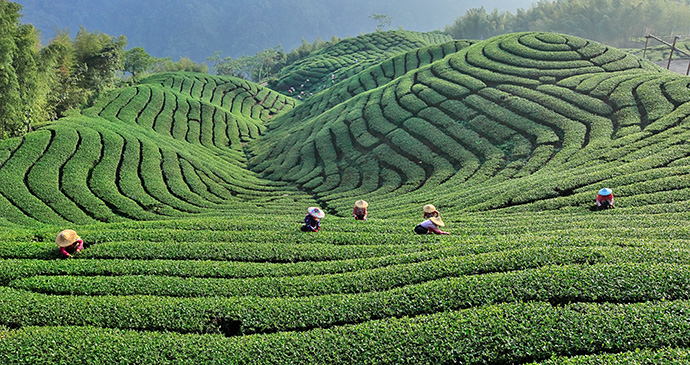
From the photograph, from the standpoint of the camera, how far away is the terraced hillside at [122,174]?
24703mm

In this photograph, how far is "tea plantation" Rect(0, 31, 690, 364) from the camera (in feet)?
29.8

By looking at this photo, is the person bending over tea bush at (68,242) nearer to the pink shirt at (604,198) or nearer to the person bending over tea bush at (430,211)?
the person bending over tea bush at (430,211)

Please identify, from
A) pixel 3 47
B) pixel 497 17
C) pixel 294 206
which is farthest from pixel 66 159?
pixel 497 17

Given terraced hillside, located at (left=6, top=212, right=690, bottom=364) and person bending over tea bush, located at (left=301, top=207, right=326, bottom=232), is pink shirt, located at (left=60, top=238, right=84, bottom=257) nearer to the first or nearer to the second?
terraced hillside, located at (left=6, top=212, right=690, bottom=364)

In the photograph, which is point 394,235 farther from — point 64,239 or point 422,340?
point 64,239

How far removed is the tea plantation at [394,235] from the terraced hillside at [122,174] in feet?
0.58

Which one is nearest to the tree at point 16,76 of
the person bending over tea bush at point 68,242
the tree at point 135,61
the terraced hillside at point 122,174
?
the terraced hillside at point 122,174

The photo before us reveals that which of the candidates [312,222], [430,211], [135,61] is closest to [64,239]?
[312,222]

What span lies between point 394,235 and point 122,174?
24.0m

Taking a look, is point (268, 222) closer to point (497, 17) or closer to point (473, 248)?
point (473, 248)

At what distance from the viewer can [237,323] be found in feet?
33.6

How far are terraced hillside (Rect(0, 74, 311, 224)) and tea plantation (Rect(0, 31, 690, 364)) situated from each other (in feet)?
0.58

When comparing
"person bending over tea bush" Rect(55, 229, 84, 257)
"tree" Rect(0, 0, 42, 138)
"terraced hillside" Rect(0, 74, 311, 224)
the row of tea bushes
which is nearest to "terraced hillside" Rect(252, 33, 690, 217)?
"terraced hillside" Rect(0, 74, 311, 224)

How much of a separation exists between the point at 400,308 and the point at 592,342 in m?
4.31
